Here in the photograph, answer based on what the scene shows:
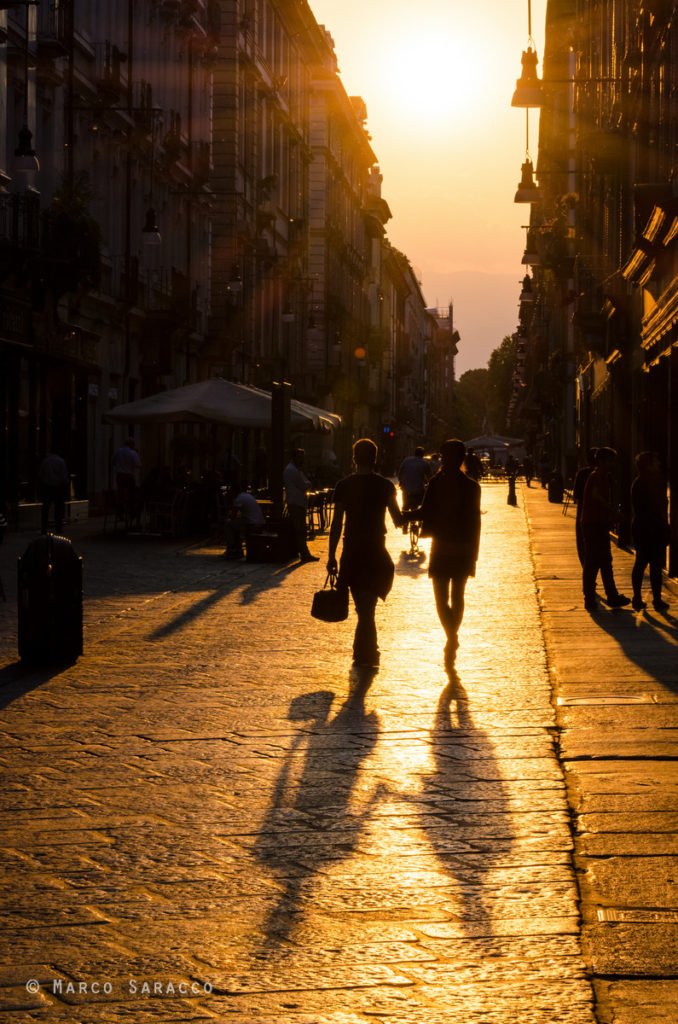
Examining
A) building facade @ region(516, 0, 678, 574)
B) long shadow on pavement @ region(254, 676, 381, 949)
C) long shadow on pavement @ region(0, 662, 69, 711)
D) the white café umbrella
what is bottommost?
long shadow on pavement @ region(0, 662, 69, 711)

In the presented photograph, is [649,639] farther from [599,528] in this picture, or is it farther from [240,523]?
[240,523]

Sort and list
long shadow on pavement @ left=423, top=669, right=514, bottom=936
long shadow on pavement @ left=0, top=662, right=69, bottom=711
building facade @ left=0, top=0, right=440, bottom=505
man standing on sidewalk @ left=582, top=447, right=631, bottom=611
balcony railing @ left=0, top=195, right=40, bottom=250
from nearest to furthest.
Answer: long shadow on pavement @ left=423, top=669, right=514, bottom=936, long shadow on pavement @ left=0, top=662, right=69, bottom=711, man standing on sidewalk @ left=582, top=447, right=631, bottom=611, balcony railing @ left=0, top=195, right=40, bottom=250, building facade @ left=0, top=0, right=440, bottom=505

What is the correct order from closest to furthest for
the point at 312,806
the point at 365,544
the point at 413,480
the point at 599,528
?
1. the point at 312,806
2. the point at 365,544
3. the point at 599,528
4. the point at 413,480

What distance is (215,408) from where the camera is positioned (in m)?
28.5

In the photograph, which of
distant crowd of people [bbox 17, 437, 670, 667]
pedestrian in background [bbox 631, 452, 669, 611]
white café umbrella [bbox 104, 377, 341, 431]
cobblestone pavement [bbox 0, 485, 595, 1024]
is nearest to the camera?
cobblestone pavement [bbox 0, 485, 595, 1024]

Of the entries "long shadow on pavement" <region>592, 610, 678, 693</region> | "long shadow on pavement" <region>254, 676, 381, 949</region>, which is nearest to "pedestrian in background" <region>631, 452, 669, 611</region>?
"long shadow on pavement" <region>592, 610, 678, 693</region>

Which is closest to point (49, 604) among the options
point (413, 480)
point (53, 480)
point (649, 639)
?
point (649, 639)

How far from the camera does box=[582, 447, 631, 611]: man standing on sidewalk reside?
16922 mm

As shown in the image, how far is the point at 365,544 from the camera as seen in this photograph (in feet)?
41.4

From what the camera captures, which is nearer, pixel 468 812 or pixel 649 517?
pixel 468 812

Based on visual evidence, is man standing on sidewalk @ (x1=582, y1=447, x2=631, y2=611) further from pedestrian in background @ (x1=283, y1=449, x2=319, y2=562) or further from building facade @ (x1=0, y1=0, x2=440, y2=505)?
building facade @ (x1=0, y1=0, x2=440, y2=505)

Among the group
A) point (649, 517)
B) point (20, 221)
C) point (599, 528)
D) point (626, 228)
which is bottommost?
point (599, 528)

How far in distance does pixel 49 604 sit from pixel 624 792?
5.72 m

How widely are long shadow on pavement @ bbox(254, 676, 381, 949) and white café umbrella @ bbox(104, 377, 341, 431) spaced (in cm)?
1831
